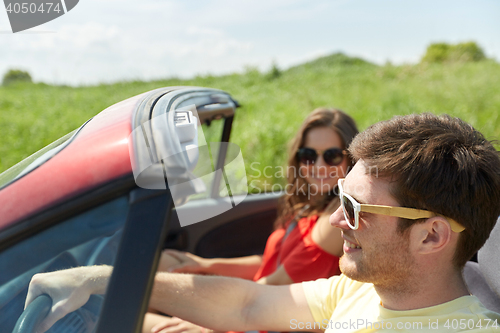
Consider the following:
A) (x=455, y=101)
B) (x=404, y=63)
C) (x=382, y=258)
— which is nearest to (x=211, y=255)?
(x=382, y=258)

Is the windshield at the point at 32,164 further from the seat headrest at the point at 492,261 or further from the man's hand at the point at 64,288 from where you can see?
the seat headrest at the point at 492,261

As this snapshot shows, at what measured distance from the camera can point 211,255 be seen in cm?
275

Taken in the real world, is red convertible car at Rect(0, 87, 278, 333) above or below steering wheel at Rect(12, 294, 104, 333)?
above

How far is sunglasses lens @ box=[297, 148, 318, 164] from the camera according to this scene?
2332 millimetres

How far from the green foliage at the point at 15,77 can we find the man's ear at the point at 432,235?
56.1ft

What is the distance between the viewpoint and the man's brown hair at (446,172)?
3.65ft

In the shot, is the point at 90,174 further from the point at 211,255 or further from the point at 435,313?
the point at 211,255

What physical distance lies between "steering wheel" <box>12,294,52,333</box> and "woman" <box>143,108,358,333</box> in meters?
0.86

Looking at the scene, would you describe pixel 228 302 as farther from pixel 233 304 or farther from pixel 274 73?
Answer: pixel 274 73

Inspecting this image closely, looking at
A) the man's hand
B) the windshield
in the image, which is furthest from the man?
the windshield

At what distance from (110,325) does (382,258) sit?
0.82 meters

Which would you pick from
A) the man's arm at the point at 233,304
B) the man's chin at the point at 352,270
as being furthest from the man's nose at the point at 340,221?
the man's arm at the point at 233,304

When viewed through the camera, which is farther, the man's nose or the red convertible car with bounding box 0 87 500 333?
the man's nose

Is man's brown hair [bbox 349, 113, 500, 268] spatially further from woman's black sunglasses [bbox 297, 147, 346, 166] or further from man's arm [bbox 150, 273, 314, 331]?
woman's black sunglasses [bbox 297, 147, 346, 166]
